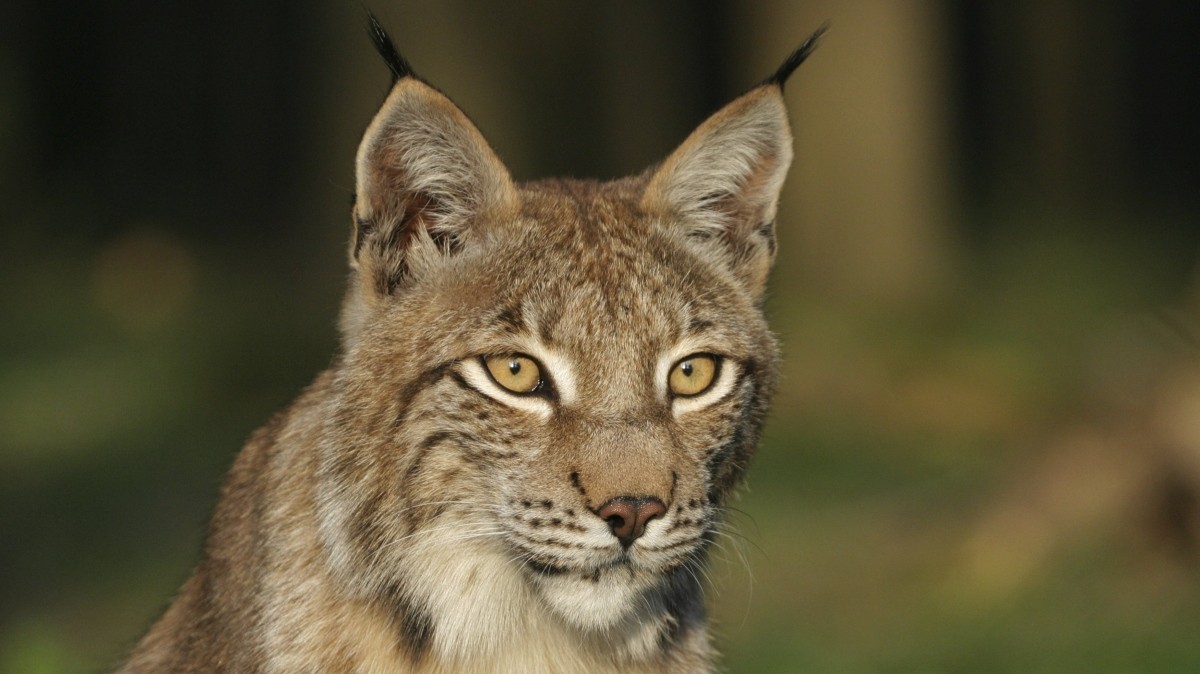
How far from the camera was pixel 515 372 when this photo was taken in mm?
3947

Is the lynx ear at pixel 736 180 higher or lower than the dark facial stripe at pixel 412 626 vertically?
higher

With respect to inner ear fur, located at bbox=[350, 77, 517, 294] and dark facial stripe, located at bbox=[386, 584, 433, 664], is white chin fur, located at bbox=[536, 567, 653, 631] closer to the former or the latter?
dark facial stripe, located at bbox=[386, 584, 433, 664]

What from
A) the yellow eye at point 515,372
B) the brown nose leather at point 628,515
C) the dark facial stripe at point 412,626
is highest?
the yellow eye at point 515,372

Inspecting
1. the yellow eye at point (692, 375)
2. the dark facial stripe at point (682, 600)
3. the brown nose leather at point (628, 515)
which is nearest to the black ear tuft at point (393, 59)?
the yellow eye at point (692, 375)

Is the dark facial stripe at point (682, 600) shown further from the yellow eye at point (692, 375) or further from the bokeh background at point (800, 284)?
the yellow eye at point (692, 375)

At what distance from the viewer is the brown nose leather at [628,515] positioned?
3648 millimetres

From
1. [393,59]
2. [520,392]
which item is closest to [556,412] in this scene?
[520,392]

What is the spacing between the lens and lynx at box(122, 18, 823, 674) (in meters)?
3.80

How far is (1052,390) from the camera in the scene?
416 inches

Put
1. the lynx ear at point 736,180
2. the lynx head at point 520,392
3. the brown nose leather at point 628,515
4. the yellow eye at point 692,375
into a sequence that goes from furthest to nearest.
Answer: the lynx ear at point 736,180, the yellow eye at point 692,375, the lynx head at point 520,392, the brown nose leather at point 628,515

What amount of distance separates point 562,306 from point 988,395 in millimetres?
7166

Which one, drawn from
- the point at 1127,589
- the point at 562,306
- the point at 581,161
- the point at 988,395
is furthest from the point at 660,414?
the point at 581,161

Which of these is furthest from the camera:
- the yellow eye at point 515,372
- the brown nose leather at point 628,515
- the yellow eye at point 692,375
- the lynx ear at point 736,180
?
the lynx ear at point 736,180

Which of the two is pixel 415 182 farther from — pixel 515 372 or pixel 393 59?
pixel 515 372
